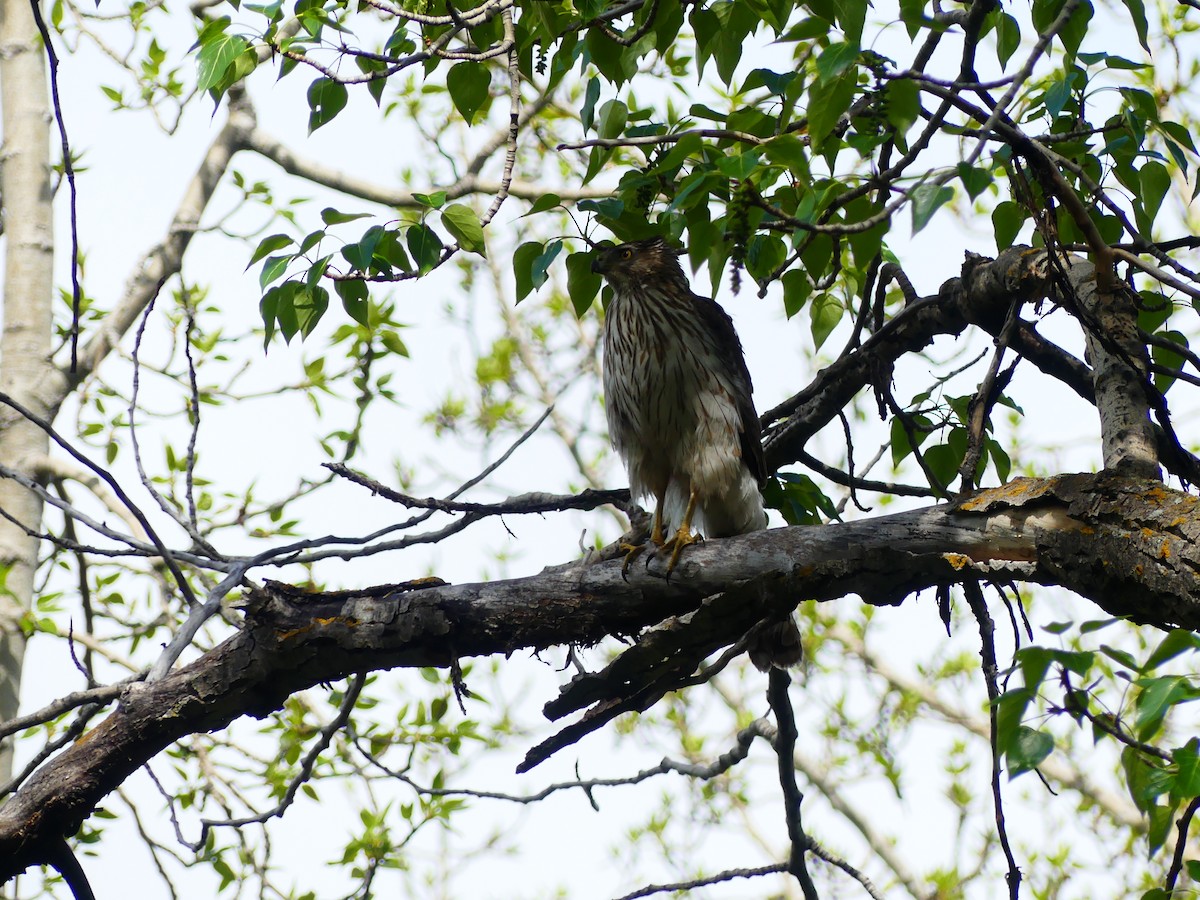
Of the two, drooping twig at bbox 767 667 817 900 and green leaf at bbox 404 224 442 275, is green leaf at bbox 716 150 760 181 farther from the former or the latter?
drooping twig at bbox 767 667 817 900

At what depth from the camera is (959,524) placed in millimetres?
2314

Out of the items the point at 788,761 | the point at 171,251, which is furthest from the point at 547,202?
the point at 171,251

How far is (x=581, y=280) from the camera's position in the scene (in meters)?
2.85

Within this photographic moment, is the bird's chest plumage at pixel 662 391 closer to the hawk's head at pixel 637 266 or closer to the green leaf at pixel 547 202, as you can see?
the hawk's head at pixel 637 266

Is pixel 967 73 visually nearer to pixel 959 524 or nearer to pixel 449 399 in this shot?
pixel 959 524

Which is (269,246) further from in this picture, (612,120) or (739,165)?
(739,165)

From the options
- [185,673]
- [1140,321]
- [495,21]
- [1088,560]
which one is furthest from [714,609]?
[495,21]

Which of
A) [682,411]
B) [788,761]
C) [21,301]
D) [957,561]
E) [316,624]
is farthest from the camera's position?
[21,301]

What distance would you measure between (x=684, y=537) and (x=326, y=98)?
163cm

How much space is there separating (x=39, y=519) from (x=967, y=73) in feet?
16.6

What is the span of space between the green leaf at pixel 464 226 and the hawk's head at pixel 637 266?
5.59 ft

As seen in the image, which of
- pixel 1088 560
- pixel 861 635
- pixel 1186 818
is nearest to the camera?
pixel 1186 818

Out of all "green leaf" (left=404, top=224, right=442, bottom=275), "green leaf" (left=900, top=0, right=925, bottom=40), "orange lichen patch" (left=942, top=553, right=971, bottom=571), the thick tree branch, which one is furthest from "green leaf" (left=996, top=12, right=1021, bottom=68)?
the thick tree branch

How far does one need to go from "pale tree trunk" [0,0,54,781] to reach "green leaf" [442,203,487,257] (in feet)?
11.1
